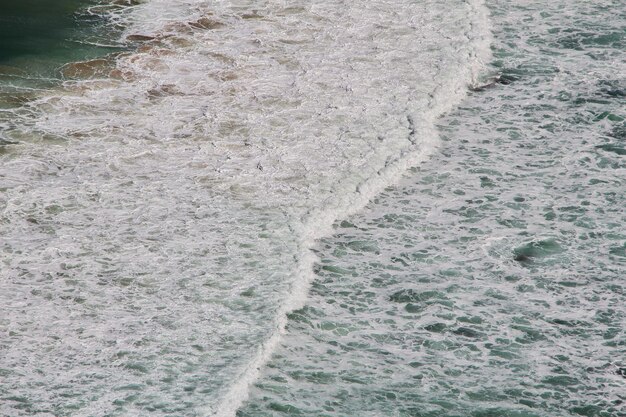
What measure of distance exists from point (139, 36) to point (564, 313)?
5.68 m

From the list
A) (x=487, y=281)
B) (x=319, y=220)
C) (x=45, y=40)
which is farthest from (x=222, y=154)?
(x=45, y=40)

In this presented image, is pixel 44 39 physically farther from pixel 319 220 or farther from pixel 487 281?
pixel 487 281

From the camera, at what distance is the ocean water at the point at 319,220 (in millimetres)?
5738

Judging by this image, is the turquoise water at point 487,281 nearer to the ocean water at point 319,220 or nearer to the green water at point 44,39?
the ocean water at point 319,220

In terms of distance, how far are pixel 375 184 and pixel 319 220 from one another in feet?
2.39

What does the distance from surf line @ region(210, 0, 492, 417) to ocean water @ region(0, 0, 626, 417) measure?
0.07 feet

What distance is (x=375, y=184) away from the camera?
7.77 metres

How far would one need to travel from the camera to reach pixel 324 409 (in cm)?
551

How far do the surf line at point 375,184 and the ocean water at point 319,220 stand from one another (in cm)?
2

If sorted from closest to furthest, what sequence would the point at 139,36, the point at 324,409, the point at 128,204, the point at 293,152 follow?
the point at 324,409
the point at 128,204
the point at 293,152
the point at 139,36

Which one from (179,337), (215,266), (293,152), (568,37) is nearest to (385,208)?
(293,152)

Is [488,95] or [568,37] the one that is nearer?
[488,95]

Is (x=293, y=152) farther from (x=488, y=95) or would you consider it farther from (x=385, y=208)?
(x=488, y=95)

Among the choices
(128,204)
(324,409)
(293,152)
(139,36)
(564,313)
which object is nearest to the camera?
(324,409)
